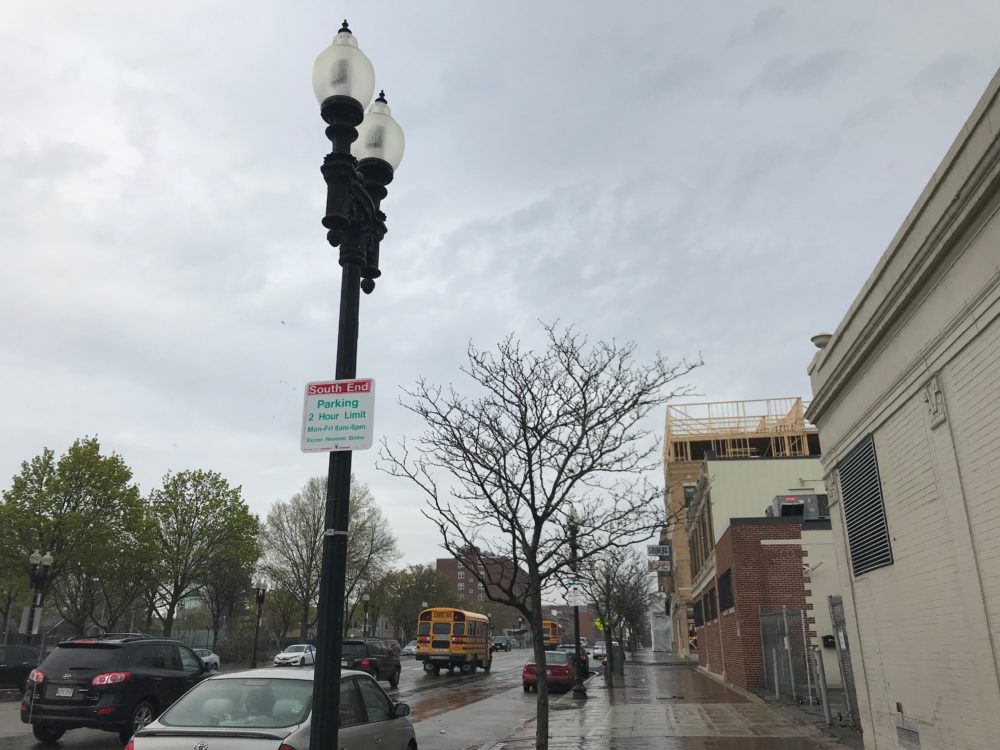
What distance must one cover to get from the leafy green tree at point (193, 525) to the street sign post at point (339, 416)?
39.0 m

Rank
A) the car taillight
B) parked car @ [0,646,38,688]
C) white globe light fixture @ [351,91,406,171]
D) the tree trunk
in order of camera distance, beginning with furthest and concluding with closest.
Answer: parked car @ [0,646,38,688]
the car taillight
the tree trunk
white globe light fixture @ [351,91,406,171]

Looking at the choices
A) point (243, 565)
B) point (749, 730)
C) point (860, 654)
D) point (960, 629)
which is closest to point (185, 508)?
point (243, 565)

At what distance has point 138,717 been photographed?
1212cm

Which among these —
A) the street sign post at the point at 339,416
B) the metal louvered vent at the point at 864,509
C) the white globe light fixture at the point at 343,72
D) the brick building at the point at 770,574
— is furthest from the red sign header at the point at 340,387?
the brick building at the point at 770,574

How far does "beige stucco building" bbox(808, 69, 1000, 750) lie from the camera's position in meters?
7.16

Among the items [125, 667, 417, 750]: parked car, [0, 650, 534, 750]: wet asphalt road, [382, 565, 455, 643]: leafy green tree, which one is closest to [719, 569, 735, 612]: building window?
[0, 650, 534, 750]: wet asphalt road

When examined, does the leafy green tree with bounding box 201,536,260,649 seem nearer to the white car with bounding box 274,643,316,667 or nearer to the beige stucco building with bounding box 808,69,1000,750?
the white car with bounding box 274,643,316,667

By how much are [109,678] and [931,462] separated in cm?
1216

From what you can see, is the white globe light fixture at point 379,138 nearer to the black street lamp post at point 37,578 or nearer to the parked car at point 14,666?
the parked car at point 14,666

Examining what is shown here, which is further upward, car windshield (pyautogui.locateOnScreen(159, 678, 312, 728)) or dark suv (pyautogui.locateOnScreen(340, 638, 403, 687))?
car windshield (pyautogui.locateOnScreen(159, 678, 312, 728))

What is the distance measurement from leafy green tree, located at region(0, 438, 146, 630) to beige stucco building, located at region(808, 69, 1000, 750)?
3238cm

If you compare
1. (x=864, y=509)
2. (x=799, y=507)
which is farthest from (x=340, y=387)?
(x=799, y=507)

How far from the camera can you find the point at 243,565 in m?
46.2

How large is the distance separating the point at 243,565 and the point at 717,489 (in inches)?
1158
